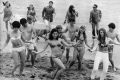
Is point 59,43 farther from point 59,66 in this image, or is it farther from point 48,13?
point 48,13

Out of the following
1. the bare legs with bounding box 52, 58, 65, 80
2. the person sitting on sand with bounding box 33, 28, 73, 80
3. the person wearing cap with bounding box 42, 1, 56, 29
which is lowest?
the bare legs with bounding box 52, 58, 65, 80

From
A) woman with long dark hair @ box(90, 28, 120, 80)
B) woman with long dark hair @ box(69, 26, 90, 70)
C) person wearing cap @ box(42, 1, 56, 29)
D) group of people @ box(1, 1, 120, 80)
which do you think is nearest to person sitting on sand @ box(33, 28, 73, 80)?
group of people @ box(1, 1, 120, 80)

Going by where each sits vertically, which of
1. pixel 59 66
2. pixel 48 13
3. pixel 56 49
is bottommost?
pixel 59 66

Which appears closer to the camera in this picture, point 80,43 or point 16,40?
point 16,40

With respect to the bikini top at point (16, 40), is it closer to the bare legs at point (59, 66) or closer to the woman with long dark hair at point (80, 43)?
the bare legs at point (59, 66)

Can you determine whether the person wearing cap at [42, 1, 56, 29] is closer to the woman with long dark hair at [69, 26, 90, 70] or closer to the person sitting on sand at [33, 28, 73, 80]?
the woman with long dark hair at [69, 26, 90, 70]

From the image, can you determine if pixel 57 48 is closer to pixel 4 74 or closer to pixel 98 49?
pixel 98 49

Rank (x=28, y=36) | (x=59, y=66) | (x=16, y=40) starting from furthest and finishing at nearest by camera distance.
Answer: (x=28, y=36) → (x=16, y=40) → (x=59, y=66)

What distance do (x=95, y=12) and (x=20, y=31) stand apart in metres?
6.42

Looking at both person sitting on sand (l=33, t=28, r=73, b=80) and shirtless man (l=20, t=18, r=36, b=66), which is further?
shirtless man (l=20, t=18, r=36, b=66)

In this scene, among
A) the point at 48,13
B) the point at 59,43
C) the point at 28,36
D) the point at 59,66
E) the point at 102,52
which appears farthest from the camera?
the point at 48,13

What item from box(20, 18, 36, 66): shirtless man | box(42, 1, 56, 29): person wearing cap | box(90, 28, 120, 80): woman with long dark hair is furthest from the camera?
box(42, 1, 56, 29): person wearing cap

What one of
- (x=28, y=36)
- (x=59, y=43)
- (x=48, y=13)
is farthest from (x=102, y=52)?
(x=48, y=13)

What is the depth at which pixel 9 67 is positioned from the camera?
12.7 meters
